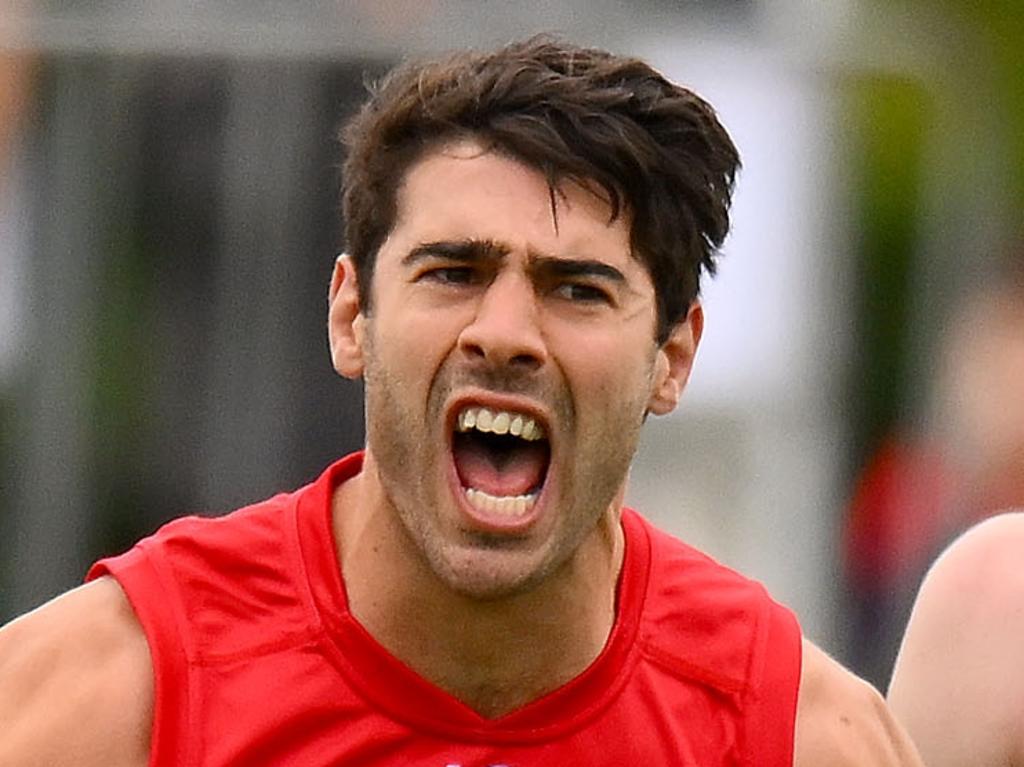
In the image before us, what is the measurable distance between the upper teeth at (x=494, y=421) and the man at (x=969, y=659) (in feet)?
3.36

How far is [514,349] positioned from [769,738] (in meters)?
0.80

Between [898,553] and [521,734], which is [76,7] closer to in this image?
[898,553]

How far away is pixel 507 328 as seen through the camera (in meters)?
4.16

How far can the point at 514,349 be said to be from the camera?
4168 mm

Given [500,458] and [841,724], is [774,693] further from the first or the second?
→ [500,458]

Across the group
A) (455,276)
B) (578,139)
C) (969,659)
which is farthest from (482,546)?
(969,659)

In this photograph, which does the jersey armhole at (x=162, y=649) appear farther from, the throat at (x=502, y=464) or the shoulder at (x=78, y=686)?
the throat at (x=502, y=464)

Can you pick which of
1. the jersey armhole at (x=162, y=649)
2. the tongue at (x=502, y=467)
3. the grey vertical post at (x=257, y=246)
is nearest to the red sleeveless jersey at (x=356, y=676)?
the jersey armhole at (x=162, y=649)

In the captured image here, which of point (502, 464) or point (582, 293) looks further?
point (502, 464)

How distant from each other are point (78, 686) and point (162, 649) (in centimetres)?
14

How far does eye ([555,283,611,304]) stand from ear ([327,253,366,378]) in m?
0.36

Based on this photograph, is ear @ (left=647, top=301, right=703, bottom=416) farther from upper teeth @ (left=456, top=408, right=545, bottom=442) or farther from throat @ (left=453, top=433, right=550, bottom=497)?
upper teeth @ (left=456, top=408, right=545, bottom=442)

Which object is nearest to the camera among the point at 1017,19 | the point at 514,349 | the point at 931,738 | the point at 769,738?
the point at 514,349

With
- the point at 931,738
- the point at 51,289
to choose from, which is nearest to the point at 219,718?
the point at 931,738
